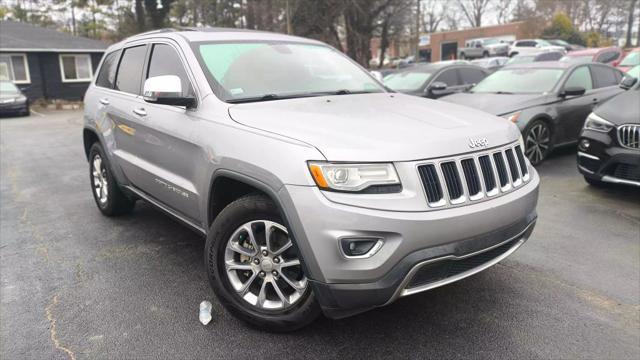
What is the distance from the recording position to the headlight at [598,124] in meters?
5.55

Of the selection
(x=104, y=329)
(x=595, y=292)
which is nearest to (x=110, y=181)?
(x=104, y=329)

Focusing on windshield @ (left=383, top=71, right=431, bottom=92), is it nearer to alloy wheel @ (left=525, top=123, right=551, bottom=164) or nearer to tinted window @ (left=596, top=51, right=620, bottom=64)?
alloy wheel @ (left=525, top=123, right=551, bottom=164)

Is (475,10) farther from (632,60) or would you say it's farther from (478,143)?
(478,143)

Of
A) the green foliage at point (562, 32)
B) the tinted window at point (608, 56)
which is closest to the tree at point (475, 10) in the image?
the green foliage at point (562, 32)

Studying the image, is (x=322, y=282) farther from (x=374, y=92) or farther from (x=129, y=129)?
(x=129, y=129)

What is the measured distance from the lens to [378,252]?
2.47 m

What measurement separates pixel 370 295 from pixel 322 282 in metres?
0.25

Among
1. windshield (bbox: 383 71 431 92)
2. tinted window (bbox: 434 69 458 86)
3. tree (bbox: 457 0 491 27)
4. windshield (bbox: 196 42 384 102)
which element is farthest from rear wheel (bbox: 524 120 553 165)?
tree (bbox: 457 0 491 27)

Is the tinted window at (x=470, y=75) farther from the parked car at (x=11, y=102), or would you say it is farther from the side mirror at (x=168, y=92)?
the parked car at (x=11, y=102)

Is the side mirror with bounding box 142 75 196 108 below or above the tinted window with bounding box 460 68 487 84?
above

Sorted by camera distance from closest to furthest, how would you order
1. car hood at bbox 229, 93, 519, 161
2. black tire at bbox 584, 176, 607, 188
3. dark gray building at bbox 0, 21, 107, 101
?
car hood at bbox 229, 93, 519, 161 < black tire at bbox 584, 176, 607, 188 < dark gray building at bbox 0, 21, 107, 101

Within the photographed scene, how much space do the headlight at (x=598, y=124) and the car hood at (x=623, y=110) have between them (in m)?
0.04

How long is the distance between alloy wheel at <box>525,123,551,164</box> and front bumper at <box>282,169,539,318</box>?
5.09 m

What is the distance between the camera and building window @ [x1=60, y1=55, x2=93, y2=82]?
1119 inches
